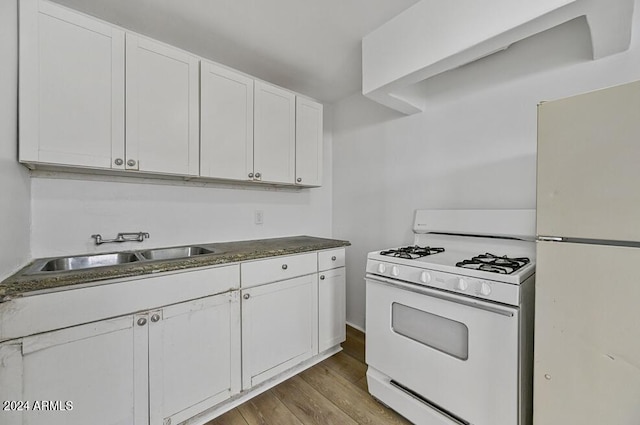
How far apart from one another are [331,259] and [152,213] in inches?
53.6

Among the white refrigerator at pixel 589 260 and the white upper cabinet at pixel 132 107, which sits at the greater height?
the white upper cabinet at pixel 132 107

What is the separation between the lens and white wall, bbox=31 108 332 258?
1500 mm

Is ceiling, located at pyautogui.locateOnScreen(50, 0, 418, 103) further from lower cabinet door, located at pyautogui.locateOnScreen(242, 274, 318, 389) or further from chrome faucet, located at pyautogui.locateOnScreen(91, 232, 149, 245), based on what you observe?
lower cabinet door, located at pyautogui.locateOnScreen(242, 274, 318, 389)

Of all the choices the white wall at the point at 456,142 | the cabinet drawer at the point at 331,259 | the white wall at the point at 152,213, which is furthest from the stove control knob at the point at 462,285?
the white wall at the point at 152,213

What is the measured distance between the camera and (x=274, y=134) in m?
2.14

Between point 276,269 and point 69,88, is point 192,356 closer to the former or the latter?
point 276,269

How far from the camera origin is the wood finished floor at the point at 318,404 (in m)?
1.54

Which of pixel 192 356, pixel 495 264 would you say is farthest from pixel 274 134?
pixel 495 264

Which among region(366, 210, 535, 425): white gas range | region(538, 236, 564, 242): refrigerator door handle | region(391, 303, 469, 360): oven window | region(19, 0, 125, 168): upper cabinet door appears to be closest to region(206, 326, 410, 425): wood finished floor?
region(366, 210, 535, 425): white gas range

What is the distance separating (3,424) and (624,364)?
224 cm

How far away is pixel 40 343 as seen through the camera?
105cm

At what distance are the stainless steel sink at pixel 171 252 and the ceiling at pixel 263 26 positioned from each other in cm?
148

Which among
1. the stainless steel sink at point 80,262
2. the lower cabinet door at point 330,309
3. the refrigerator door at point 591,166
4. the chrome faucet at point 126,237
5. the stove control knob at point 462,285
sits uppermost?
the refrigerator door at point 591,166

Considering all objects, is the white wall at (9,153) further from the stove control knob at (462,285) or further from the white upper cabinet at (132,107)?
the stove control knob at (462,285)
